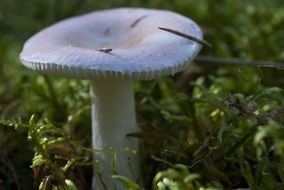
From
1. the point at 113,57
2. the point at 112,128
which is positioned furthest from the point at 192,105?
the point at 113,57

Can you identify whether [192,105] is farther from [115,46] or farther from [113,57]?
[113,57]

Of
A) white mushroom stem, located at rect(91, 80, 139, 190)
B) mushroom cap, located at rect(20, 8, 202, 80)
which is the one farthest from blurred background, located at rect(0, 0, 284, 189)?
mushroom cap, located at rect(20, 8, 202, 80)

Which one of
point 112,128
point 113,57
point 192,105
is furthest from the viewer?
point 192,105

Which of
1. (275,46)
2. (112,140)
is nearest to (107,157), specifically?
(112,140)

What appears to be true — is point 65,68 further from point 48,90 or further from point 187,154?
point 48,90

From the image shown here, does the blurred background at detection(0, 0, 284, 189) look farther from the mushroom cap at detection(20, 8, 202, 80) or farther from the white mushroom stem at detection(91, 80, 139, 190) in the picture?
the mushroom cap at detection(20, 8, 202, 80)
